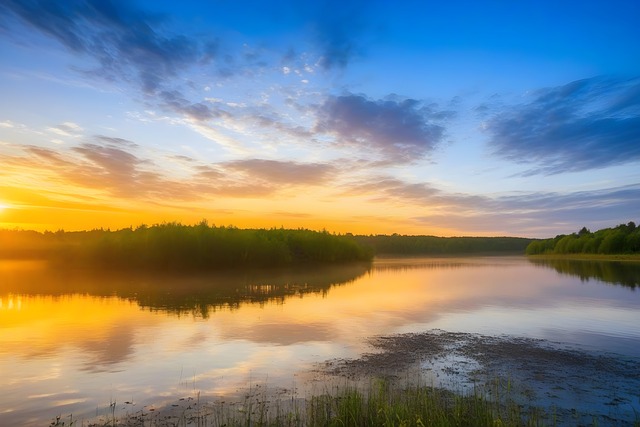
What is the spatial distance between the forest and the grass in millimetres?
87002

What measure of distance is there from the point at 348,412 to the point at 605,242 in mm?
94331

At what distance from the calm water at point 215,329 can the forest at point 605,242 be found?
57898 mm

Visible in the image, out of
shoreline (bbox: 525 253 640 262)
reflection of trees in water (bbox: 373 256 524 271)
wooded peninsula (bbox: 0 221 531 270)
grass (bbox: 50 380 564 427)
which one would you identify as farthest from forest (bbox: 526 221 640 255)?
grass (bbox: 50 380 564 427)

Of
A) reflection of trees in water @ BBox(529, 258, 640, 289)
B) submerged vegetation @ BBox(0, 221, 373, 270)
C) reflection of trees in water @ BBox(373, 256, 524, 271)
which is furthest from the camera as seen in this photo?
reflection of trees in water @ BBox(373, 256, 524, 271)

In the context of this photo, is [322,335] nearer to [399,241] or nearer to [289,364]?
[289,364]

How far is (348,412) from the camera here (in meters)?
7.48

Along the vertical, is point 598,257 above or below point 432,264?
above

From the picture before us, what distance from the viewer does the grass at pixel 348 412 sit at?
7.30 metres

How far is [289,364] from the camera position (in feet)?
40.3

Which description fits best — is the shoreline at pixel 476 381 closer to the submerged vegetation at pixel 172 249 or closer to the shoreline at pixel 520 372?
the shoreline at pixel 520 372

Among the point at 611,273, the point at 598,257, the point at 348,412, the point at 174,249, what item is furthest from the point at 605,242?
the point at 348,412

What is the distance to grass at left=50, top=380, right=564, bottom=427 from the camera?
7.30m

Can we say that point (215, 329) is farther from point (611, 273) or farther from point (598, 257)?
point (598, 257)

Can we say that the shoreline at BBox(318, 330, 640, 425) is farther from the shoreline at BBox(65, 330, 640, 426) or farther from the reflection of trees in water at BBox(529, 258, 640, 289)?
the reflection of trees in water at BBox(529, 258, 640, 289)
